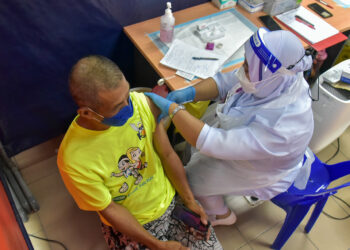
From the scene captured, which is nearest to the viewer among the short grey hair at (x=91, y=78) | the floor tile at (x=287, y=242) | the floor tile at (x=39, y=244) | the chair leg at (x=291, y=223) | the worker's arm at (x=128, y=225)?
the short grey hair at (x=91, y=78)

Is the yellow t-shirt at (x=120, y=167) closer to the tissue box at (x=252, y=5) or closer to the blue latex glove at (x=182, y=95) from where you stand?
the blue latex glove at (x=182, y=95)

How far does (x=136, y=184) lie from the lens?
138cm

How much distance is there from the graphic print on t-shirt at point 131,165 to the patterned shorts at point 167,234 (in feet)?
0.80

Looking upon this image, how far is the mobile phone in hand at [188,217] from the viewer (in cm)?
142

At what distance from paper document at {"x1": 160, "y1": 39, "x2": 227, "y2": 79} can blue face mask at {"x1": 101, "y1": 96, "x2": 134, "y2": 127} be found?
60 centimetres

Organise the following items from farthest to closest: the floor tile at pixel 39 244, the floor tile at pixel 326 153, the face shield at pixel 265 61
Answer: the floor tile at pixel 326 153
the floor tile at pixel 39 244
the face shield at pixel 265 61

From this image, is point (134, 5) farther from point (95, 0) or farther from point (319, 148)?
point (319, 148)

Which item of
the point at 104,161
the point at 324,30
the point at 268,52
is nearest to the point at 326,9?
the point at 324,30

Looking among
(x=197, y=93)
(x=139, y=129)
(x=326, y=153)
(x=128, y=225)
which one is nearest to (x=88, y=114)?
(x=139, y=129)

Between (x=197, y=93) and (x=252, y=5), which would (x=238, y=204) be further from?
(x=252, y=5)

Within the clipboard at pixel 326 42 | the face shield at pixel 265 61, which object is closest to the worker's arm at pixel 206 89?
the face shield at pixel 265 61

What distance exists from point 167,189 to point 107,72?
0.74m

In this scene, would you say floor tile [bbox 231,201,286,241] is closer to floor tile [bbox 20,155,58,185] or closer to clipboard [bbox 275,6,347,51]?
clipboard [bbox 275,6,347,51]

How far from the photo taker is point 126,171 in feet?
4.29
